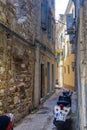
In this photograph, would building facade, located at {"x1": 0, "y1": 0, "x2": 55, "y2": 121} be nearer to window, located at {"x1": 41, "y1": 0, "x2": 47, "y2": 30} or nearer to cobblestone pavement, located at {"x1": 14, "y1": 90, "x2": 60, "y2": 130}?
cobblestone pavement, located at {"x1": 14, "y1": 90, "x2": 60, "y2": 130}

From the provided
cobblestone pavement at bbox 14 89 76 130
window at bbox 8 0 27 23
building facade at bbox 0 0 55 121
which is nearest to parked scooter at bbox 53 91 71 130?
cobblestone pavement at bbox 14 89 76 130

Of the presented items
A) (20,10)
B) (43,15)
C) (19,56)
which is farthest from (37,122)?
(43,15)

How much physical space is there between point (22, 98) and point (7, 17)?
2.86 meters

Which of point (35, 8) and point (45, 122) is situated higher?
point (35, 8)

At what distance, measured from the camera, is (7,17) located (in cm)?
679

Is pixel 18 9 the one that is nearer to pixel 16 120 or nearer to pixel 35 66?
pixel 35 66

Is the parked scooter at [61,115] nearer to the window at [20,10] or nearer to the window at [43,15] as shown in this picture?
the window at [20,10]

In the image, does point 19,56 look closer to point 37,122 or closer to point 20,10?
point 20,10

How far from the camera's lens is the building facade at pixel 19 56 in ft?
21.3

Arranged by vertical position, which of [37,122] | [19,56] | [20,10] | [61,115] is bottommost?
[37,122]

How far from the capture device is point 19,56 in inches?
308

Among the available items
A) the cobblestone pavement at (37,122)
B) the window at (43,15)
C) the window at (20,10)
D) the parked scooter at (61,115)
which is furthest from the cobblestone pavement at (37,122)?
the window at (43,15)

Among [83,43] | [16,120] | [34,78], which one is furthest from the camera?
[34,78]

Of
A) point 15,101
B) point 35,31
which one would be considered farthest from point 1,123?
point 35,31
